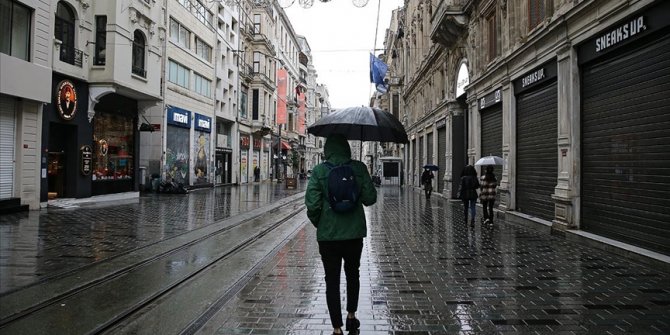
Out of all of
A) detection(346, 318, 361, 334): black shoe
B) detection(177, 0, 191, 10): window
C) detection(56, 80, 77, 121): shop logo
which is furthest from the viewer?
detection(177, 0, 191, 10): window

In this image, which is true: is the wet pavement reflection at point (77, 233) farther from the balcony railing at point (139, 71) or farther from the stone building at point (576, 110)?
the stone building at point (576, 110)

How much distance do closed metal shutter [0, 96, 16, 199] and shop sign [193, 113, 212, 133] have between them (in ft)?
58.7

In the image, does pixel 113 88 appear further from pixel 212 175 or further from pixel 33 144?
pixel 212 175

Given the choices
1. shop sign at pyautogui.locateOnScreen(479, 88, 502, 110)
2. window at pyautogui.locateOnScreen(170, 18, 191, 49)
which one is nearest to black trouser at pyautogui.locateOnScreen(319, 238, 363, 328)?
shop sign at pyautogui.locateOnScreen(479, 88, 502, 110)

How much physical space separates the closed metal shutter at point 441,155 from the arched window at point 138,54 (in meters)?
16.3

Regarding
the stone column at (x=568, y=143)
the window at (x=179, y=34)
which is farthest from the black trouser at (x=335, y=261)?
the window at (x=179, y=34)

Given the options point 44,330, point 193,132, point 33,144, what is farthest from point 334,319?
point 193,132

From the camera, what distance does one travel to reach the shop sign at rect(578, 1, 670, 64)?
7824mm

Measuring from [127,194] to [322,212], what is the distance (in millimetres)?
21962

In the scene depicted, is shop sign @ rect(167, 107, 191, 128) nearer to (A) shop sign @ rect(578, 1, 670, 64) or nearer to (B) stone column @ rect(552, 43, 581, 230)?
(B) stone column @ rect(552, 43, 581, 230)

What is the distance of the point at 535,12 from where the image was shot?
13773mm

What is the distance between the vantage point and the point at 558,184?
11461 mm

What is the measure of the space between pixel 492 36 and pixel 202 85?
2323cm

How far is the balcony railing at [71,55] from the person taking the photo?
1852 centimetres
